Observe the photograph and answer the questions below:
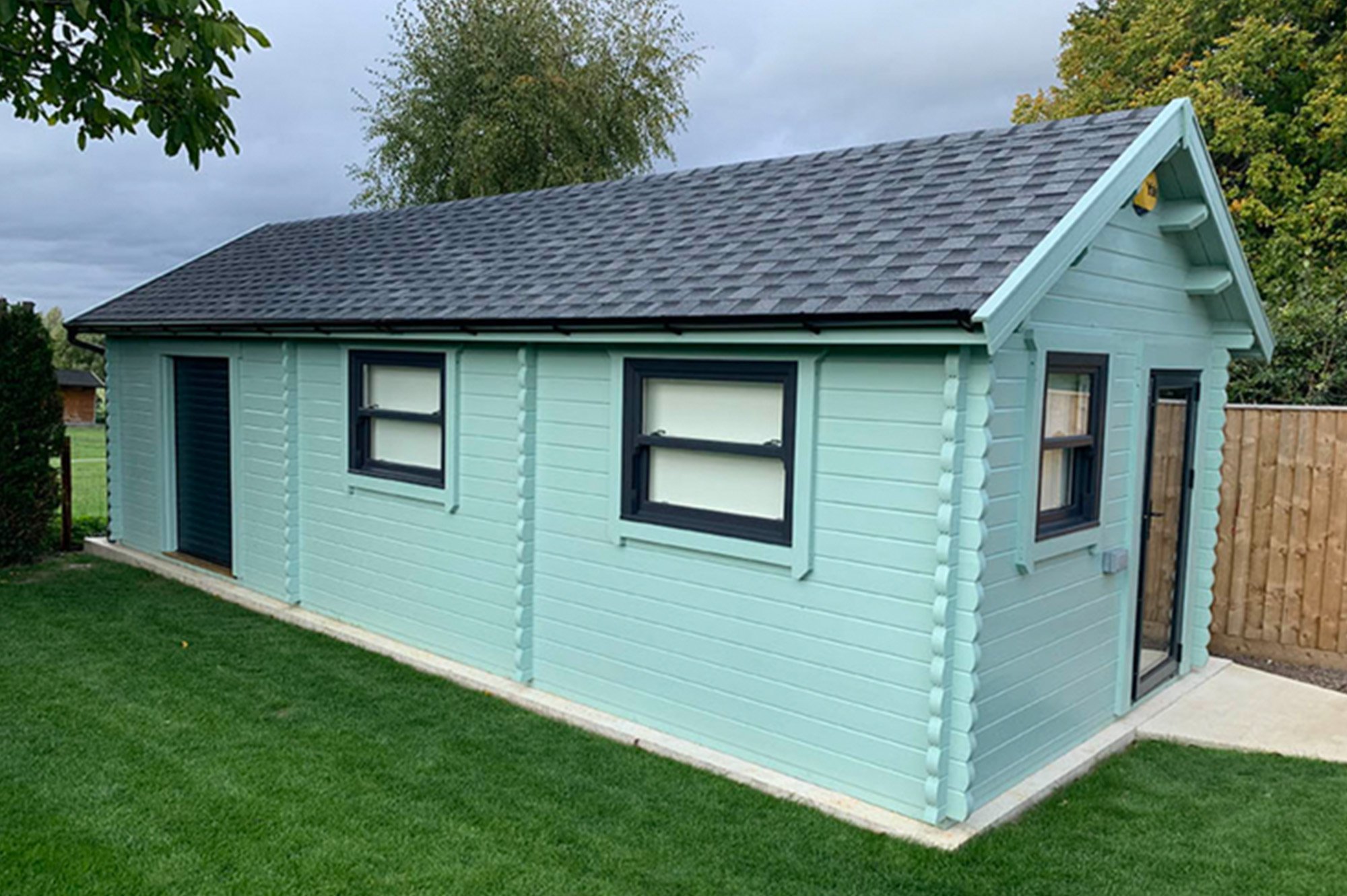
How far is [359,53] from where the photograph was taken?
25109 mm

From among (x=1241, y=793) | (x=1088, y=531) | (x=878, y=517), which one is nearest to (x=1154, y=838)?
(x=1241, y=793)

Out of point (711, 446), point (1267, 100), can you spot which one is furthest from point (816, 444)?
point (1267, 100)

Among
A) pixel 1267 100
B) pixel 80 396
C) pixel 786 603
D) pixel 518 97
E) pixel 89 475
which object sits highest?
pixel 518 97

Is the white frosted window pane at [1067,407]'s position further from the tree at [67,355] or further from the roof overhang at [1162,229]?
the tree at [67,355]

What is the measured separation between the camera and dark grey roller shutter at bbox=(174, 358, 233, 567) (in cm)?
909

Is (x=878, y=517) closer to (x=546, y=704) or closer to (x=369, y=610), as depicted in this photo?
(x=546, y=704)

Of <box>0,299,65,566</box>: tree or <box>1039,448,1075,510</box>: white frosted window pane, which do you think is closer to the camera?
<box>1039,448,1075,510</box>: white frosted window pane

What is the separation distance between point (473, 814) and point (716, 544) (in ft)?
5.88

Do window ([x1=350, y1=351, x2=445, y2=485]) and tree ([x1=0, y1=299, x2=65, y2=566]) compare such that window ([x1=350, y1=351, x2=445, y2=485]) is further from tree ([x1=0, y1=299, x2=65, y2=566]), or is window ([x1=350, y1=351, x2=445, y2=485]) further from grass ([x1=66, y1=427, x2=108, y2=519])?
grass ([x1=66, y1=427, x2=108, y2=519])

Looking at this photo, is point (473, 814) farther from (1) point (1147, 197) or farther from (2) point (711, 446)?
(1) point (1147, 197)

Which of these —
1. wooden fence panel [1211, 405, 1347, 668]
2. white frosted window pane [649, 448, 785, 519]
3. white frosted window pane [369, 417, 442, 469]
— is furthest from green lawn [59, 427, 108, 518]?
wooden fence panel [1211, 405, 1347, 668]

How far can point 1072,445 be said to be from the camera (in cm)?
497

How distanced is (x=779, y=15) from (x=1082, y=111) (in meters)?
7.21

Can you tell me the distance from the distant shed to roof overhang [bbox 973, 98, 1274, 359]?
5626 centimetres
